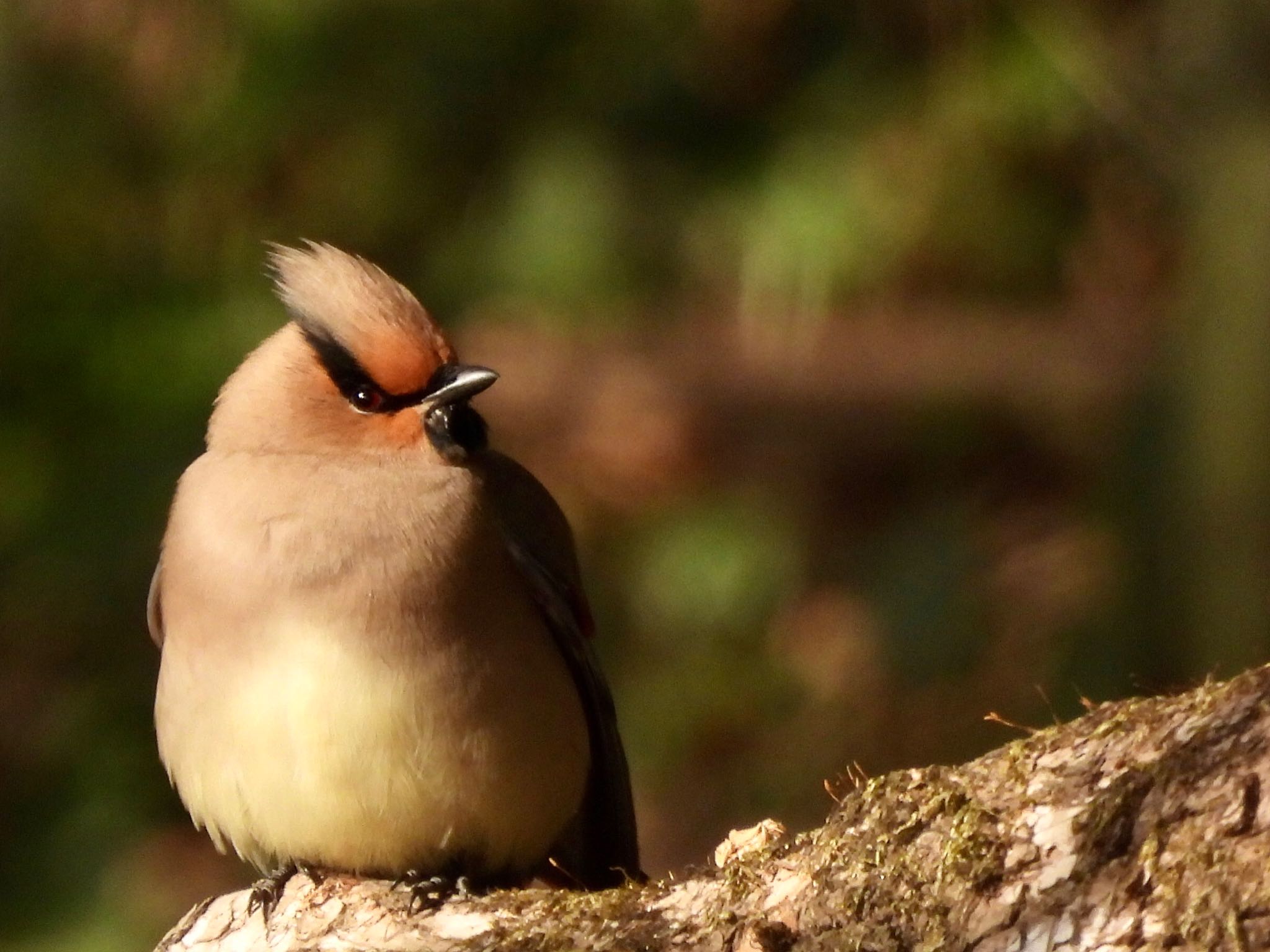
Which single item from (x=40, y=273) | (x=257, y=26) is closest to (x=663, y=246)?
(x=257, y=26)

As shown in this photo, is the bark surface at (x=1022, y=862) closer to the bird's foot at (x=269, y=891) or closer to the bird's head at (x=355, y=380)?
the bird's foot at (x=269, y=891)

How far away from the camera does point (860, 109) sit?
20.0ft

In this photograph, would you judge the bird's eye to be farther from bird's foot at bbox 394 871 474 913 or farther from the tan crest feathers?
bird's foot at bbox 394 871 474 913

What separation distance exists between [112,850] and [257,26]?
2.38 meters

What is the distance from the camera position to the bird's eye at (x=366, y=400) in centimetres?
398

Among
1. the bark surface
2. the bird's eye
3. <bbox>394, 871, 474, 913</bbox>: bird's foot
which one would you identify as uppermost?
the bird's eye

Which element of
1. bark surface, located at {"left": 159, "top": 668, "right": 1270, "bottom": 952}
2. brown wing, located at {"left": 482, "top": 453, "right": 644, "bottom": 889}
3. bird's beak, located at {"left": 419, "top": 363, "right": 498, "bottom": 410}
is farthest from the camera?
brown wing, located at {"left": 482, "top": 453, "right": 644, "bottom": 889}

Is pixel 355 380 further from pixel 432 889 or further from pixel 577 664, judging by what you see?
pixel 432 889

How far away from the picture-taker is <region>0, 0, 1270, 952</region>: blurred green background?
581 centimetres

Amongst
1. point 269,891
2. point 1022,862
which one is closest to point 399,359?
point 269,891

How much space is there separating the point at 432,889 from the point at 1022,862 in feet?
3.80

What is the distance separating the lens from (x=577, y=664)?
4.12m

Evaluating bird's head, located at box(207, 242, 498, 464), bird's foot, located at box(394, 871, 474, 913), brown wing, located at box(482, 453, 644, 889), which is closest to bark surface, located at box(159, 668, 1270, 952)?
bird's foot, located at box(394, 871, 474, 913)

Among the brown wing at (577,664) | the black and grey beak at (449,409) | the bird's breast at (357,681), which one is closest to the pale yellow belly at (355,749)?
the bird's breast at (357,681)
